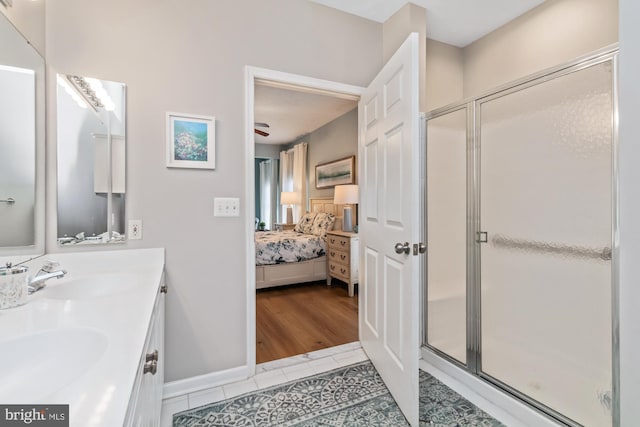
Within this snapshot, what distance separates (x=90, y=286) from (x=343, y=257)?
2.76 meters

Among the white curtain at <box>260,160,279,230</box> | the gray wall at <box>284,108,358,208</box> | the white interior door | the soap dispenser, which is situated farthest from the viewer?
the white curtain at <box>260,160,279,230</box>

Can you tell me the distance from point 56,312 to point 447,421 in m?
1.74

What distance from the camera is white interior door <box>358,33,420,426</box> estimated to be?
1469mm

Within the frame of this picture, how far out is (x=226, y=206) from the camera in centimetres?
185

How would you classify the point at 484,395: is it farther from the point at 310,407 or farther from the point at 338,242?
the point at 338,242

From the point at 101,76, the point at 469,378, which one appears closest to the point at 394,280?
the point at 469,378

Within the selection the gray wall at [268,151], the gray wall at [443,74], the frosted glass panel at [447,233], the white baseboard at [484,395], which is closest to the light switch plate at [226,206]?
the frosted glass panel at [447,233]

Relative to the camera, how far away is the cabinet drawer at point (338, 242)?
3672 mm

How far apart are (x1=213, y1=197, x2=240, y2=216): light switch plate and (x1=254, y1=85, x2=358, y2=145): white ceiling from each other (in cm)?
199

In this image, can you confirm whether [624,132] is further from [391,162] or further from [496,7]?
[496,7]

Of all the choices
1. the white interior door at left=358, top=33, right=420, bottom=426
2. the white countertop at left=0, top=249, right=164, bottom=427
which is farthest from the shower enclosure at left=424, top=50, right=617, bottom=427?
the white countertop at left=0, top=249, right=164, bottom=427

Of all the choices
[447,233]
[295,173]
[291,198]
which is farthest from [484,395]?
[295,173]

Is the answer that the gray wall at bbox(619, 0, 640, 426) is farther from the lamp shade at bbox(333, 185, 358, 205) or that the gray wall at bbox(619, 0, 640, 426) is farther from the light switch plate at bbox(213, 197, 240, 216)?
the lamp shade at bbox(333, 185, 358, 205)

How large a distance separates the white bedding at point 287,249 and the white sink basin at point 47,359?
2.96 m
